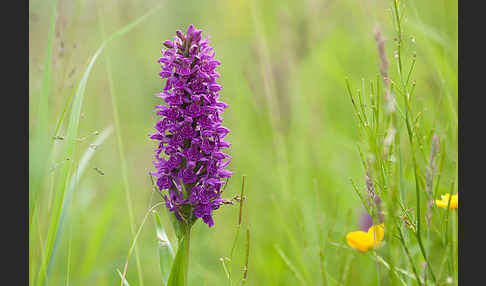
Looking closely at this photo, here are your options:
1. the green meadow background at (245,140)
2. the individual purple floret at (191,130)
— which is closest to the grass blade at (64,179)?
the green meadow background at (245,140)

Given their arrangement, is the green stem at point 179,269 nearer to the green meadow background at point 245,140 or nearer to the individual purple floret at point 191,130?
the individual purple floret at point 191,130

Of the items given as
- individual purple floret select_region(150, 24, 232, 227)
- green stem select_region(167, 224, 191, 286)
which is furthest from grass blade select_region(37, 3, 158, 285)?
green stem select_region(167, 224, 191, 286)

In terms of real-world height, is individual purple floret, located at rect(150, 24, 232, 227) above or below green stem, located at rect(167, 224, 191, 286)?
above

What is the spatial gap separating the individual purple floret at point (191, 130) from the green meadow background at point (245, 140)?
1.16ft

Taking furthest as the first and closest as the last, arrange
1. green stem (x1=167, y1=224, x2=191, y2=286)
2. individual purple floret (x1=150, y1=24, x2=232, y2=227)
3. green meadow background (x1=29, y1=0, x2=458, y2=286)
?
green meadow background (x1=29, y1=0, x2=458, y2=286) < individual purple floret (x1=150, y1=24, x2=232, y2=227) < green stem (x1=167, y1=224, x2=191, y2=286)

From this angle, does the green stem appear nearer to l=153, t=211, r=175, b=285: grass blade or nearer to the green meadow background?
l=153, t=211, r=175, b=285: grass blade

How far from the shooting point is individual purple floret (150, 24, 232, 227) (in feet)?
6.77

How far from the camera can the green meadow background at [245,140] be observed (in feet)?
8.23

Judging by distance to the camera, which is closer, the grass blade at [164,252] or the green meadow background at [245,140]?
the grass blade at [164,252]

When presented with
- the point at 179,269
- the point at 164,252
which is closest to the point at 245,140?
the point at 164,252

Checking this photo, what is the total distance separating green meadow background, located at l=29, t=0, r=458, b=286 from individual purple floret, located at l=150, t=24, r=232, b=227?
35 centimetres
